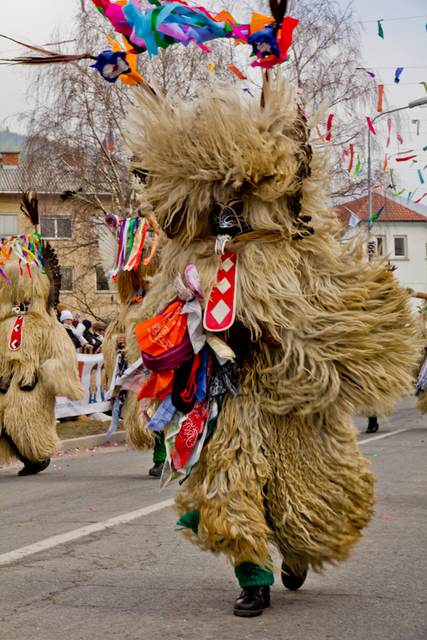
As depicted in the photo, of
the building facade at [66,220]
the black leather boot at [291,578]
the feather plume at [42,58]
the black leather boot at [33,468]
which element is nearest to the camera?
the feather plume at [42,58]

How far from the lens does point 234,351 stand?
3.80m

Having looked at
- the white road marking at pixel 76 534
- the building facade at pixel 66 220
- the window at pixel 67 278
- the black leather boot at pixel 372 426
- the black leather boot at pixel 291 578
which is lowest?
the black leather boot at pixel 372 426

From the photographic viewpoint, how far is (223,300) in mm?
3740

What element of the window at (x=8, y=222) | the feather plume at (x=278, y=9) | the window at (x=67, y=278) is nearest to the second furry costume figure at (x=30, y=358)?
the feather plume at (x=278, y=9)

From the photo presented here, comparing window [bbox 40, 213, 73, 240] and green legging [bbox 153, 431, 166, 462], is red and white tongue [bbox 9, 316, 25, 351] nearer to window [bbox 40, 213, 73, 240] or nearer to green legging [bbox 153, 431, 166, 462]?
green legging [bbox 153, 431, 166, 462]

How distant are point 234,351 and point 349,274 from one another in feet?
2.23

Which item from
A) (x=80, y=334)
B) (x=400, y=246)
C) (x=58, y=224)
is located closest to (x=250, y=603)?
(x=80, y=334)

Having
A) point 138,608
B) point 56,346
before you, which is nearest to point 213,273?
point 138,608

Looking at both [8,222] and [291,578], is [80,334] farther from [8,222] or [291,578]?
[8,222]

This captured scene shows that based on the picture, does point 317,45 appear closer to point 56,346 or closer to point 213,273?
point 56,346

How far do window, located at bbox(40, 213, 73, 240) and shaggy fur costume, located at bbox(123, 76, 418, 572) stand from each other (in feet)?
61.7

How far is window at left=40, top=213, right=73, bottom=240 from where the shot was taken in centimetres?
2223

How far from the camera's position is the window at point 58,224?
72.9 feet

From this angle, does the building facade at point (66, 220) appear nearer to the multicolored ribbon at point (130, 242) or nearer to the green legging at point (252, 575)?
the multicolored ribbon at point (130, 242)
